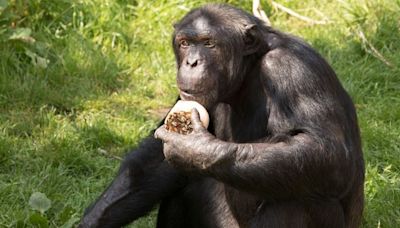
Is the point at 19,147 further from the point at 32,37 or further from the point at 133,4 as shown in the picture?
the point at 133,4

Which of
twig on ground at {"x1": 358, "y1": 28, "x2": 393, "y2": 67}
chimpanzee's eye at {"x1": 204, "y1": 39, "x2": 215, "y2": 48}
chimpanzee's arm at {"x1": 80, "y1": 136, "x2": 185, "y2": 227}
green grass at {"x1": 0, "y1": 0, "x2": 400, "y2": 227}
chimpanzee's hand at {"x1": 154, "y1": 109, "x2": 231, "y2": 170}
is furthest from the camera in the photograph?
twig on ground at {"x1": 358, "y1": 28, "x2": 393, "y2": 67}

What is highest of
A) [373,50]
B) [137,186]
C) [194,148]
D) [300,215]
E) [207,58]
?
[207,58]

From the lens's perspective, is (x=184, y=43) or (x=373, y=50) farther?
(x=373, y=50)

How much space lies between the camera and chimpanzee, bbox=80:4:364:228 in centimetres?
569

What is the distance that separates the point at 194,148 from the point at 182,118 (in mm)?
240

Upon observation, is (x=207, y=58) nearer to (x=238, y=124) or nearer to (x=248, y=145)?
(x=238, y=124)

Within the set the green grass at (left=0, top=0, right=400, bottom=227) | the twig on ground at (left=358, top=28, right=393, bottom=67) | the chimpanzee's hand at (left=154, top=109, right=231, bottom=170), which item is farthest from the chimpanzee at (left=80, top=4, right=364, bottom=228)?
the twig on ground at (left=358, top=28, right=393, bottom=67)

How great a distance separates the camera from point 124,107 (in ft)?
29.9

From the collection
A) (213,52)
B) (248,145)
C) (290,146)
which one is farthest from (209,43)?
(290,146)

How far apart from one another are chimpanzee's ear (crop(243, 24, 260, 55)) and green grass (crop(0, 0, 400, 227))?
1711mm

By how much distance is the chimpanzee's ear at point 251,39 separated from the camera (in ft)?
20.1

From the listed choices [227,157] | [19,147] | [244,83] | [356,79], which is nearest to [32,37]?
[19,147]

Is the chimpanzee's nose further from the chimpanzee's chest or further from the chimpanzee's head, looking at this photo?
the chimpanzee's chest

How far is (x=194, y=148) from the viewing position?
5656mm
